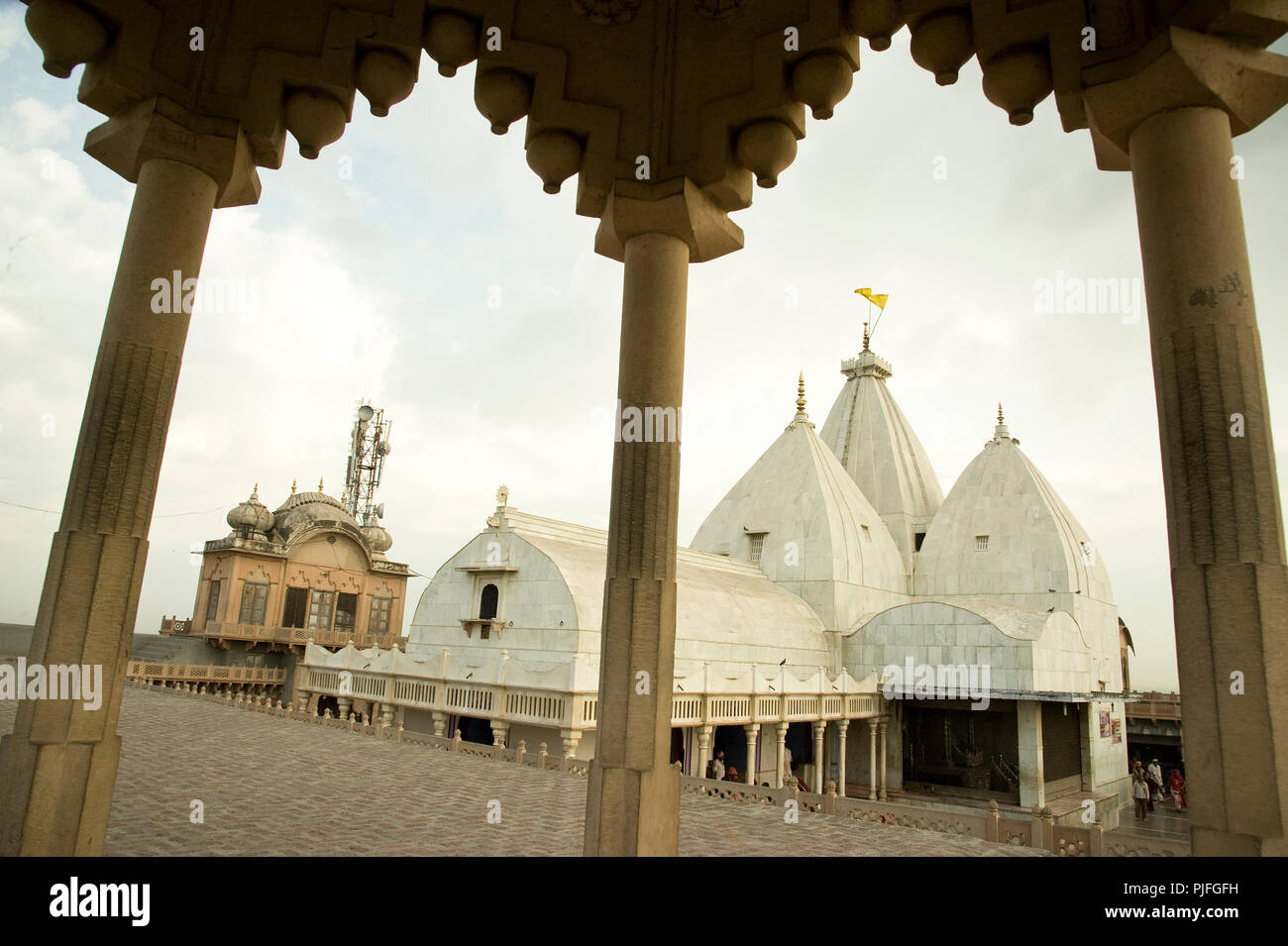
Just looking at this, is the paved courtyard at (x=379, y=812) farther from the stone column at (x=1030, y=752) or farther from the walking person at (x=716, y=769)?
the stone column at (x=1030, y=752)

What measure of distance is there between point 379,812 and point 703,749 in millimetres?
12829

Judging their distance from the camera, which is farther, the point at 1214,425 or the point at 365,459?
the point at 365,459

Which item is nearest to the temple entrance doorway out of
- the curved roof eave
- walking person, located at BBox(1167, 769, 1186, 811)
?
the curved roof eave

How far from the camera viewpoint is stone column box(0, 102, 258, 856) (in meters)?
4.71

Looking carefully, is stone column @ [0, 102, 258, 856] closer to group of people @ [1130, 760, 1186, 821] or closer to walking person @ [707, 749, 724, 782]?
walking person @ [707, 749, 724, 782]

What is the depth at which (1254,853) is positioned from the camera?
398 centimetres

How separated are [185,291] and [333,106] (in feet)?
6.09

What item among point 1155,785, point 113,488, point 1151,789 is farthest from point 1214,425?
point 1151,789

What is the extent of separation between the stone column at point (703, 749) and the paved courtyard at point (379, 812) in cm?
745

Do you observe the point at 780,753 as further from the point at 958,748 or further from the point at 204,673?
the point at 204,673

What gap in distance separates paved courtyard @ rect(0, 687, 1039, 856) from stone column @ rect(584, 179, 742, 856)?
2.31 metres

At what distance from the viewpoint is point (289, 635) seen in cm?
3594

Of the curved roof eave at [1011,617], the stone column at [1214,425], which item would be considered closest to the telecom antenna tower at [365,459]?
the curved roof eave at [1011,617]

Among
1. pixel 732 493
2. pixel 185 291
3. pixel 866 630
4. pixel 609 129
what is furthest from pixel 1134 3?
pixel 732 493
